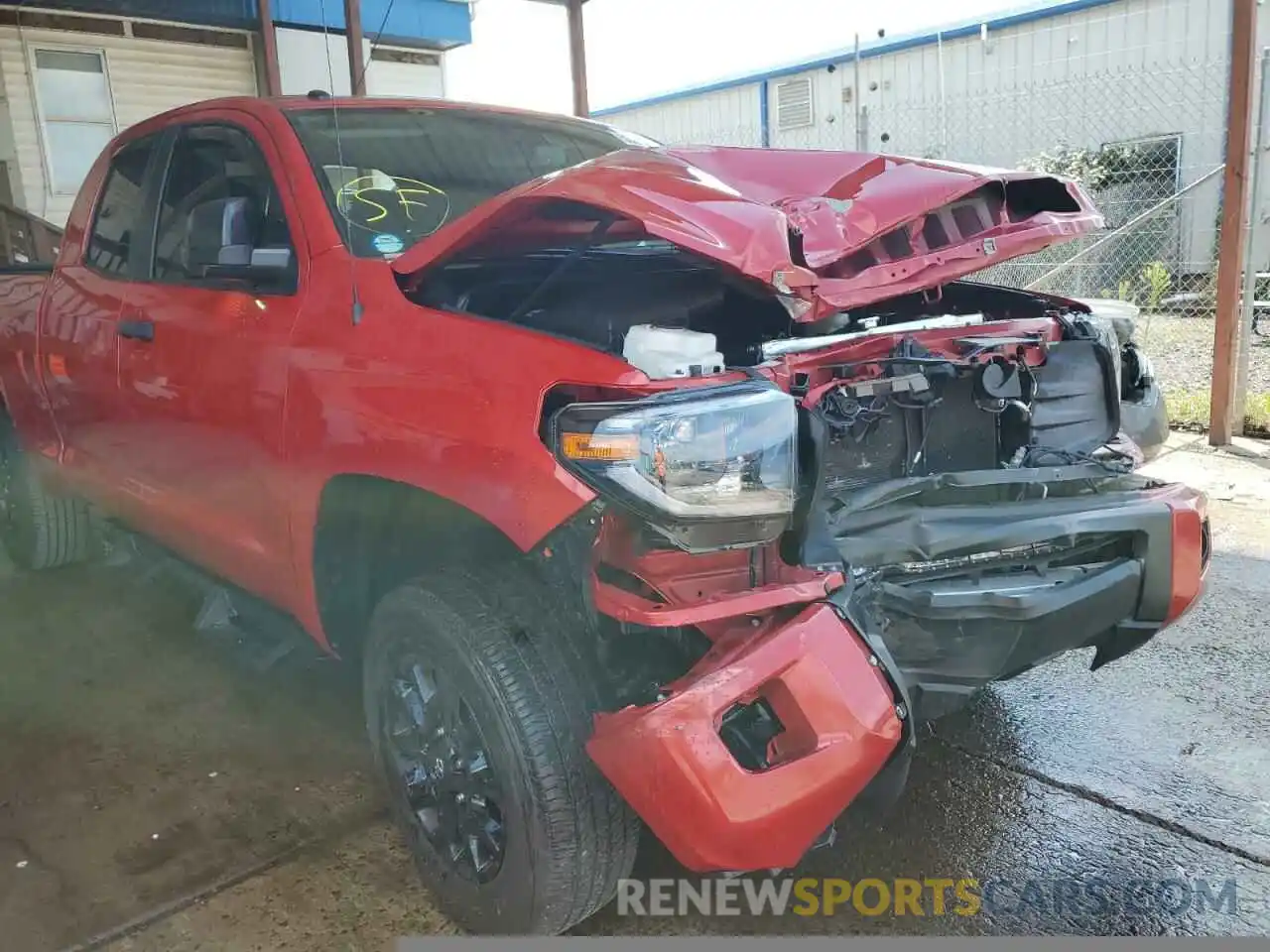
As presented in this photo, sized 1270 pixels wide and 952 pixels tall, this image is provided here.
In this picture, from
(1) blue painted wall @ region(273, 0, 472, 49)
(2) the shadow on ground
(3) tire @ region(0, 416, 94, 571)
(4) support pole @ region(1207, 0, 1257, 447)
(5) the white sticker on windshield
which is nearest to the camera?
(2) the shadow on ground

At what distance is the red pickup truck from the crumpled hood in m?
0.01

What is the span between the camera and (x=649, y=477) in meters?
1.83

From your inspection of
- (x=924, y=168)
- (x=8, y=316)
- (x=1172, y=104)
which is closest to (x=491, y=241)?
(x=924, y=168)

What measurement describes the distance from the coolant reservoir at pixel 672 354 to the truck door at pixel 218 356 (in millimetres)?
1073

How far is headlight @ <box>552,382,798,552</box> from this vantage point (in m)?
1.83

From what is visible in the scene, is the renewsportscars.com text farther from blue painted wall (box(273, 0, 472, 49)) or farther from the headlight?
blue painted wall (box(273, 0, 472, 49))

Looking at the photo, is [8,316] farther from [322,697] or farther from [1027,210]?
[1027,210]

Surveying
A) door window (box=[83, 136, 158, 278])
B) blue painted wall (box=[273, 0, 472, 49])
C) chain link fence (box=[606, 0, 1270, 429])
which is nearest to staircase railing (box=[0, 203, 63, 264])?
blue painted wall (box=[273, 0, 472, 49])

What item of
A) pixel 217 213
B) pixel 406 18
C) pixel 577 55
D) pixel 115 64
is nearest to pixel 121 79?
pixel 115 64

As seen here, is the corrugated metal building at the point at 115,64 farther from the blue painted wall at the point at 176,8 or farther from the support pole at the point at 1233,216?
the support pole at the point at 1233,216

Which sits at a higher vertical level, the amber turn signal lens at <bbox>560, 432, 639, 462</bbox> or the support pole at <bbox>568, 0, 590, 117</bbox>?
the support pole at <bbox>568, 0, 590, 117</bbox>

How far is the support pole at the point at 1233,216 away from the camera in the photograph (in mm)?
5582

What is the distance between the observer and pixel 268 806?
9.35 ft

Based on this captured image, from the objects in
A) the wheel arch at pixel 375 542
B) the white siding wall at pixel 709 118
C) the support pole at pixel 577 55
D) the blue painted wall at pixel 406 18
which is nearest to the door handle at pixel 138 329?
the wheel arch at pixel 375 542
